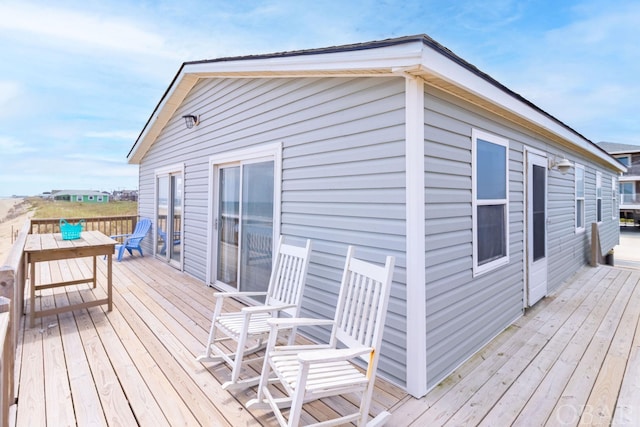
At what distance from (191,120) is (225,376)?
4.53m

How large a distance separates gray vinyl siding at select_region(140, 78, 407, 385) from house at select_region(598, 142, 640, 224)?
29.5 meters

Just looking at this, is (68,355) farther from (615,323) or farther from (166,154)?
(615,323)

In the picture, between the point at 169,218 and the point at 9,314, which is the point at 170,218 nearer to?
the point at 169,218

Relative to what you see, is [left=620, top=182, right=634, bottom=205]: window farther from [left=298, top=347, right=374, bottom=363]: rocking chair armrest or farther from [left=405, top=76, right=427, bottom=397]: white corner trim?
[left=298, top=347, right=374, bottom=363]: rocking chair armrest

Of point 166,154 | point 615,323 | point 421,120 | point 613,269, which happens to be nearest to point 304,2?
point 166,154

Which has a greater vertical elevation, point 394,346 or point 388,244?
point 388,244

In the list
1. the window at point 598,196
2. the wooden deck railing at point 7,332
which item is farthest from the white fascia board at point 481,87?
the window at point 598,196

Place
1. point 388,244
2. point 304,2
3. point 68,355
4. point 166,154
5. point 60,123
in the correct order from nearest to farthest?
point 388,244
point 68,355
point 304,2
point 166,154
point 60,123

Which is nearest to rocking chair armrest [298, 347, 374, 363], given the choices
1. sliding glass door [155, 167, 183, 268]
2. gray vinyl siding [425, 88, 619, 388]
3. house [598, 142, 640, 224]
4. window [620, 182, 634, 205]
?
gray vinyl siding [425, 88, 619, 388]

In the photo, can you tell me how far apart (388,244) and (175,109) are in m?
5.62

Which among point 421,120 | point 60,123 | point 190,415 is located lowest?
point 190,415

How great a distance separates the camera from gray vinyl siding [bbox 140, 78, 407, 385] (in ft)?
7.67

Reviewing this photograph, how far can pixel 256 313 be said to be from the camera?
2.30 meters

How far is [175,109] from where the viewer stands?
6.17 metres
